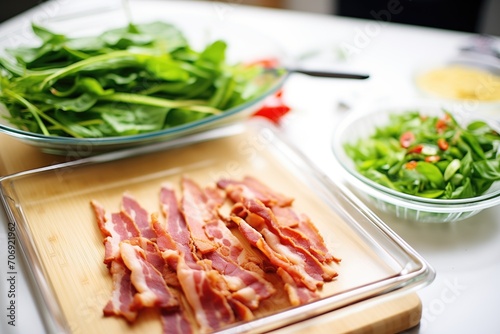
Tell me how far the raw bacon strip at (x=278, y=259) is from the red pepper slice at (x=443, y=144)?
20.5 inches

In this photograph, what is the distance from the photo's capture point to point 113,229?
120 centimetres

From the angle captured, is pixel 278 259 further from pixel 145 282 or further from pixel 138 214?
pixel 138 214

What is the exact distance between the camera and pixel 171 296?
102 centimetres

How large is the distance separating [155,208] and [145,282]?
12.0 inches

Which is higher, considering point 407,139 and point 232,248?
point 407,139

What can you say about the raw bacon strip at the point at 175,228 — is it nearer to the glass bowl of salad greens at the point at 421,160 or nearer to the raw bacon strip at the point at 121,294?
the raw bacon strip at the point at 121,294

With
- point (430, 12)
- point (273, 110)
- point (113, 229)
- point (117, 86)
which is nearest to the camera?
point (113, 229)

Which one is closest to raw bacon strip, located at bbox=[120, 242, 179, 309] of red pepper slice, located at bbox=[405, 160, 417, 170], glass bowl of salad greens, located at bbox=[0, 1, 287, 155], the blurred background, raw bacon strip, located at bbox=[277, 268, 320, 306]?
raw bacon strip, located at bbox=[277, 268, 320, 306]

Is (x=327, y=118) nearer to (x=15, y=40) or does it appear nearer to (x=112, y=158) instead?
(x=112, y=158)

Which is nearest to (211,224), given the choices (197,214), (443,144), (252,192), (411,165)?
(197,214)

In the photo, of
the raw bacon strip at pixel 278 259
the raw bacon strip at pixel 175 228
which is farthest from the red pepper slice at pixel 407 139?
the raw bacon strip at pixel 175 228

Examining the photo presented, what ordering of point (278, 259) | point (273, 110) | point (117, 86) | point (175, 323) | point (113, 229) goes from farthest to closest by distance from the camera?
point (273, 110) → point (117, 86) → point (113, 229) → point (278, 259) → point (175, 323)

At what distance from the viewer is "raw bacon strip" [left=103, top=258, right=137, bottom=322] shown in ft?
3.25

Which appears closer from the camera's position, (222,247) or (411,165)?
(222,247)
